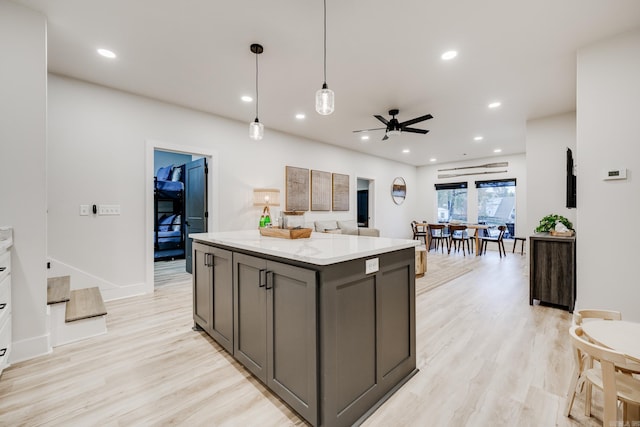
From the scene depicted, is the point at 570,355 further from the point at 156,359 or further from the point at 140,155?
the point at 140,155

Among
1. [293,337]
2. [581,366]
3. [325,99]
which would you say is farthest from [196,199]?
[581,366]

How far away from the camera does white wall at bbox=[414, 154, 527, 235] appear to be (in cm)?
785

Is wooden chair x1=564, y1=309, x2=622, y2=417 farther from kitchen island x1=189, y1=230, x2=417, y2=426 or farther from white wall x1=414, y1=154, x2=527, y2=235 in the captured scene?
white wall x1=414, y1=154, x2=527, y2=235

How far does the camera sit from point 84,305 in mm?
2814

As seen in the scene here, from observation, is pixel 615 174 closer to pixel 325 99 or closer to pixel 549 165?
pixel 549 165

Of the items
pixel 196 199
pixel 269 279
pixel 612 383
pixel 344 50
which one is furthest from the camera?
pixel 196 199

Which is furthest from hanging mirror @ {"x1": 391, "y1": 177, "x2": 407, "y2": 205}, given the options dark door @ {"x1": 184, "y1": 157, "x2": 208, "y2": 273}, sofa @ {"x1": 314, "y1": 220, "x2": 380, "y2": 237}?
dark door @ {"x1": 184, "y1": 157, "x2": 208, "y2": 273}

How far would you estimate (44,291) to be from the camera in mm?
2281

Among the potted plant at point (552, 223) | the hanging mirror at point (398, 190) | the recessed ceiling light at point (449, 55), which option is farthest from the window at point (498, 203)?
the recessed ceiling light at point (449, 55)

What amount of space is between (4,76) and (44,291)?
172 centimetres

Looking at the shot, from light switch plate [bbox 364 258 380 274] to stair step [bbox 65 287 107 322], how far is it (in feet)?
8.55

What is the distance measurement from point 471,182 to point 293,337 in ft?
29.4

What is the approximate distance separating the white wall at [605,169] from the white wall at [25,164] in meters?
4.88

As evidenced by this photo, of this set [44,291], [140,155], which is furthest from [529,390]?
[140,155]
